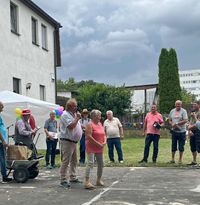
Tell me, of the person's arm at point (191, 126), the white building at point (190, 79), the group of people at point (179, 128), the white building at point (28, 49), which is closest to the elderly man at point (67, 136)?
the person's arm at point (191, 126)

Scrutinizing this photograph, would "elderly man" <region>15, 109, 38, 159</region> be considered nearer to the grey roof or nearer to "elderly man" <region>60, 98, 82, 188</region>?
"elderly man" <region>60, 98, 82, 188</region>

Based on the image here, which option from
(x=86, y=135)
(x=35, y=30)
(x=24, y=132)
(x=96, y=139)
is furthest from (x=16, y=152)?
(x=35, y=30)

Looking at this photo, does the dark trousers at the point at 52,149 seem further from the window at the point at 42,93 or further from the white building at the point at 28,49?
the window at the point at 42,93

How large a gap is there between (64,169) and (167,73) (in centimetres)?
3068

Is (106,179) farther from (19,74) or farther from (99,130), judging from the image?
(19,74)

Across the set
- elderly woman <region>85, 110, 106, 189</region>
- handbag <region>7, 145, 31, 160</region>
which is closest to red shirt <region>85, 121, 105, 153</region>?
elderly woman <region>85, 110, 106, 189</region>

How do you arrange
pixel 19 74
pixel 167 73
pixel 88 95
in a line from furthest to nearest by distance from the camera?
pixel 167 73 < pixel 88 95 < pixel 19 74

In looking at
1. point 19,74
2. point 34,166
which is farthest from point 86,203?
point 19,74

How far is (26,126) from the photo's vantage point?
10469 mm

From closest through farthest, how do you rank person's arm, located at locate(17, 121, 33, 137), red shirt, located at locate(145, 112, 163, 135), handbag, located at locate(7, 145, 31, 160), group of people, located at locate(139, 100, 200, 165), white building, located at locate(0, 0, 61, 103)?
1. handbag, located at locate(7, 145, 31, 160)
2. person's arm, located at locate(17, 121, 33, 137)
3. group of people, located at locate(139, 100, 200, 165)
4. red shirt, located at locate(145, 112, 163, 135)
5. white building, located at locate(0, 0, 61, 103)

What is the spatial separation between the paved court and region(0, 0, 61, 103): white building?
9.26m

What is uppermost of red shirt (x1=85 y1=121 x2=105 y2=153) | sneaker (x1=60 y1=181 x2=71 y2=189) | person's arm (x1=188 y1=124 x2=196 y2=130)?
person's arm (x1=188 y1=124 x2=196 y2=130)

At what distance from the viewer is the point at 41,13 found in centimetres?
2269

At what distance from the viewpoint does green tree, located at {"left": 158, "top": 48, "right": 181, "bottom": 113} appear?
37219mm
